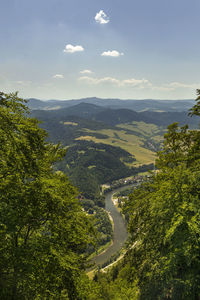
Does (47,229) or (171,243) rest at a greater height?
(47,229)

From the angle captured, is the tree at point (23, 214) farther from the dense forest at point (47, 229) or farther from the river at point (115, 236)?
the river at point (115, 236)

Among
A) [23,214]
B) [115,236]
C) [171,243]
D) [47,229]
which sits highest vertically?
[23,214]

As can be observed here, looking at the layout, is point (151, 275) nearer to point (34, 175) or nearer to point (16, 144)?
point (34, 175)

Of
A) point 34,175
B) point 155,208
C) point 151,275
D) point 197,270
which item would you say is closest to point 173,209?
point 155,208

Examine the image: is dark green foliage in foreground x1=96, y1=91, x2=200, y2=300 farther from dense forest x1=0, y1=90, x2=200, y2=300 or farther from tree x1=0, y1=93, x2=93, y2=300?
tree x1=0, y1=93, x2=93, y2=300

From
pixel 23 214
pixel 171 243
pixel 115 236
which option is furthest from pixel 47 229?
pixel 115 236

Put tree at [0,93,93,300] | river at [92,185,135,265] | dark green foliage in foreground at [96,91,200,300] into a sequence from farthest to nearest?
river at [92,185,135,265] < dark green foliage in foreground at [96,91,200,300] < tree at [0,93,93,300]

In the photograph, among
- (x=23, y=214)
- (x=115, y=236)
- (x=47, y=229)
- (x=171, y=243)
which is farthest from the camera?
(x=115, y=236)

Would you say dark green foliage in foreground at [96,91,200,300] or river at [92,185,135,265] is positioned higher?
dark green foliage in foreground at [96,91,200,300]

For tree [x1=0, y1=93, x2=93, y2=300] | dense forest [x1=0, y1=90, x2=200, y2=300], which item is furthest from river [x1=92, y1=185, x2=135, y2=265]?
tree [x1=0, y1=93, x2=93, y2=300]

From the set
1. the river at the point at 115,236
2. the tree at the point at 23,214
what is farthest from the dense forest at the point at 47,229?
the river at the point at 115,236

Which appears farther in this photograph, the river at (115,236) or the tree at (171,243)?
the river at (115,236)

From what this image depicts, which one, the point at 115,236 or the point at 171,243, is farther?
the point at 115,236

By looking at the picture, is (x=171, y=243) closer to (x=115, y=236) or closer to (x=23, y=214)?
(x=23, y=214)
